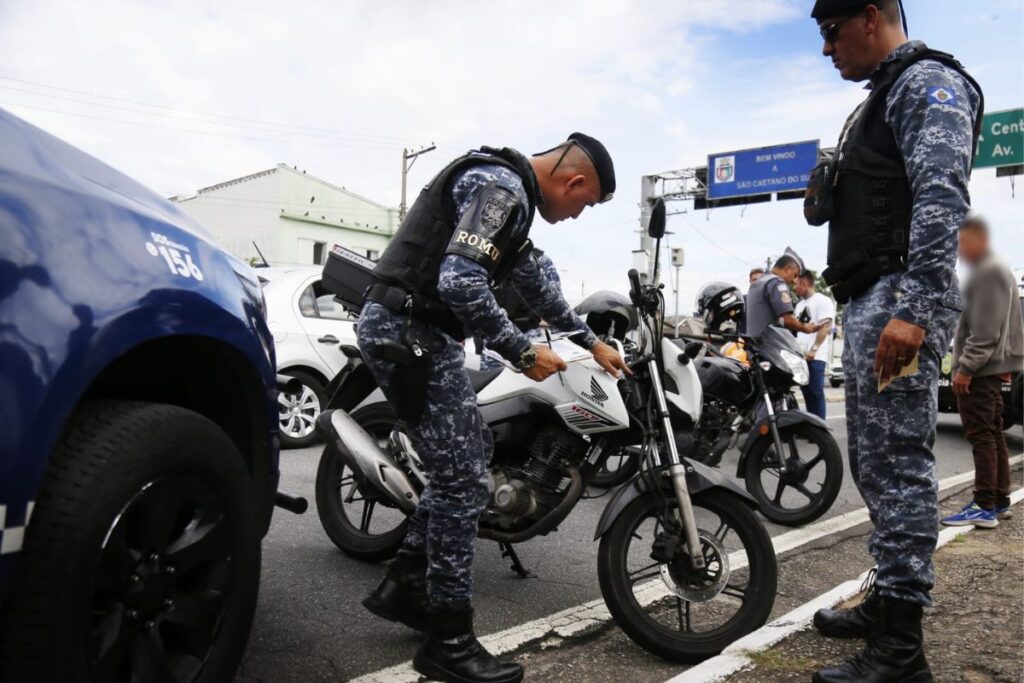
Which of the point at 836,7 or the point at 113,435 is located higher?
the point at 836,7

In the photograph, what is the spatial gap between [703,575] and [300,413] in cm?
479

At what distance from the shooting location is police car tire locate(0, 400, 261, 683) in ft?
4.71

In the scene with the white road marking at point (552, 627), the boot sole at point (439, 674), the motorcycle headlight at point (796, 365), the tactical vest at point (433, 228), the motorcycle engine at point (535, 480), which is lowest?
the white road marking at point (552, 627)

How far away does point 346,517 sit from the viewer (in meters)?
3.83

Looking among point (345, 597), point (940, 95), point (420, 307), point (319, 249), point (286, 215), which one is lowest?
point (345, 597)

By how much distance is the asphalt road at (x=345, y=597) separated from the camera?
2648mm

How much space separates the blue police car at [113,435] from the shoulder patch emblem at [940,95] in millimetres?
2077

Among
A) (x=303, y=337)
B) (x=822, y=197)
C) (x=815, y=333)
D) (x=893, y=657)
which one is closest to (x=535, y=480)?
(x=893, y=657)

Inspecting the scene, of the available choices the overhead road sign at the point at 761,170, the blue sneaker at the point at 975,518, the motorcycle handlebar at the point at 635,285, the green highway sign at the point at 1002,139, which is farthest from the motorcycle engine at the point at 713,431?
the overhead road sign at the point at 761,170

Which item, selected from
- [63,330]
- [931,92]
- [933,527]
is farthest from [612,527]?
[63,330]

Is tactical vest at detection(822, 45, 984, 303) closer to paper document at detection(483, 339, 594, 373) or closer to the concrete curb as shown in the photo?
paper document at detection(483, 339, 594, 373)

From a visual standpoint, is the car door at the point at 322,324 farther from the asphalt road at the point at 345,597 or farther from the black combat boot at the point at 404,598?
the black combat boot at the point at 404,598

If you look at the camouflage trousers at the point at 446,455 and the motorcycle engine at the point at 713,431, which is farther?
the motorcycle engine at the point at 713,431

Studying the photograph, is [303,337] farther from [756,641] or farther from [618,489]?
[756,641]
